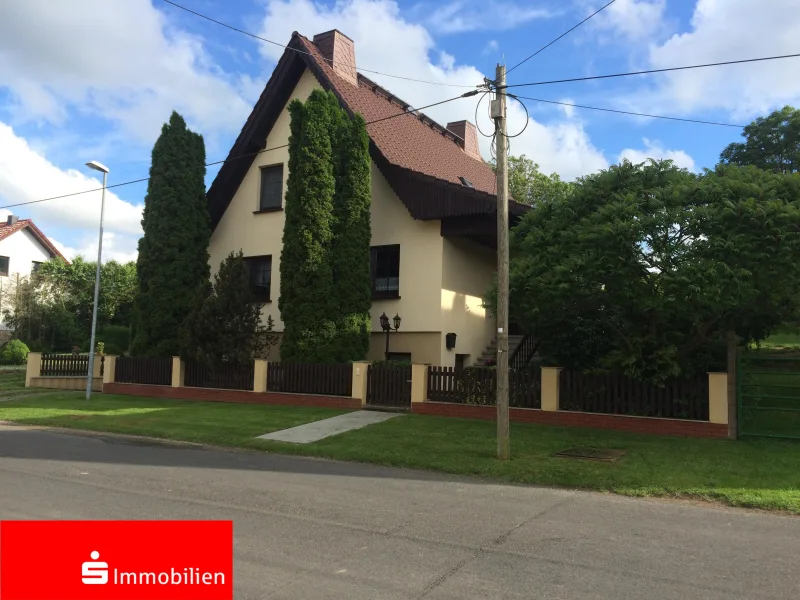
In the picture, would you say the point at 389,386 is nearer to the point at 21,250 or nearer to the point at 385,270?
the point at 385,270

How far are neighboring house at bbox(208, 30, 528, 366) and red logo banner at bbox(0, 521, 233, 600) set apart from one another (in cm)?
1260

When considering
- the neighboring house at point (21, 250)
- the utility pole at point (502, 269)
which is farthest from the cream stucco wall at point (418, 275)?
the neighboring house at point (21, 250)

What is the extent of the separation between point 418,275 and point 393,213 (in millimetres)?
2181

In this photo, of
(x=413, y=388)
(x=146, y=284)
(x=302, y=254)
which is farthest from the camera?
(x=146, y=284)

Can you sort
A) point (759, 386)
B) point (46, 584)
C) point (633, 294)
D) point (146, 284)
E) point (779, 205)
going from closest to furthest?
point (46, 584), point (779, 205), point (633, 294), point (759, 386), point (146, 284)

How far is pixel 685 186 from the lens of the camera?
10852 millimetres

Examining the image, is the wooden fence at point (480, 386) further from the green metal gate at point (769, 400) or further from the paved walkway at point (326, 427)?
the green metal gate at point (769, 400)

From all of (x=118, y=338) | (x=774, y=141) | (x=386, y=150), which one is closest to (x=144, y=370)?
(x=118, y=338)

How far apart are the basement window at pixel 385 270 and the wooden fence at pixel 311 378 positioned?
333 centimetres

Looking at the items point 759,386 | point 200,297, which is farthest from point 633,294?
point 200,297

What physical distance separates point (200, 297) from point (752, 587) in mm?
16359

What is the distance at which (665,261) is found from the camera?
10.4 m

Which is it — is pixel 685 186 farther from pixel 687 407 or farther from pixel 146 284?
pixel 146 284

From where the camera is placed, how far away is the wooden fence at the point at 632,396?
11664mm
